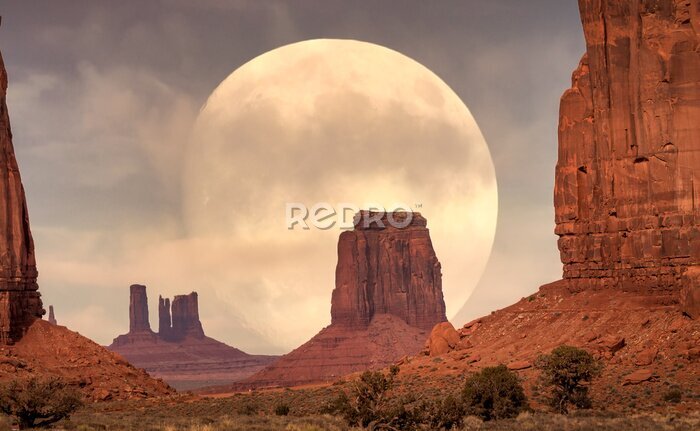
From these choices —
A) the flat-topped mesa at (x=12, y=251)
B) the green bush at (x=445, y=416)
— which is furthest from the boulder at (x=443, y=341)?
the green bush at (x=445, y=416)

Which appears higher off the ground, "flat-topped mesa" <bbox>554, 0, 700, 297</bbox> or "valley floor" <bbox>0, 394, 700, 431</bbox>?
"flat-topped mesa" <bbox>554, 0, 700, 297</bbox>

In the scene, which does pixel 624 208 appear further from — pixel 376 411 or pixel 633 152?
pixel 376 411

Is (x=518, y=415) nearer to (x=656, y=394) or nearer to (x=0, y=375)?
(x=656, y=394)

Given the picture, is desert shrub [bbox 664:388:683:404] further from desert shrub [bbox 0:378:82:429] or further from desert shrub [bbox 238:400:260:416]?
desert shrub [bbox 0:378:82:429]

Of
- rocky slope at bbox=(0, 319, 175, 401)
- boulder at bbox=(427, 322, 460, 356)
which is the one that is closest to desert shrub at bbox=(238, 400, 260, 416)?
rocky slope at bbox=(0, 319, 175, 401)

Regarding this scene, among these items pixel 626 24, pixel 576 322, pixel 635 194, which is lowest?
pixel 576 322

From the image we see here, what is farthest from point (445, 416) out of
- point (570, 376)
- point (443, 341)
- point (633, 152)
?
point (443, 341)

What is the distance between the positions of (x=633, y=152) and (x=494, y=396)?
2327 centimetres

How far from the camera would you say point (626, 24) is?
9038cm

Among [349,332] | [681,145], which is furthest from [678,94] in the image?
[349,332]

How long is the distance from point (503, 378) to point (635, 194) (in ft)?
64.7

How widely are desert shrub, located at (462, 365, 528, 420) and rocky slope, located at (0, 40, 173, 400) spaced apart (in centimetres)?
3007

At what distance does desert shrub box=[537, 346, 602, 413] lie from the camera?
239ft

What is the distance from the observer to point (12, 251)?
334 ft
